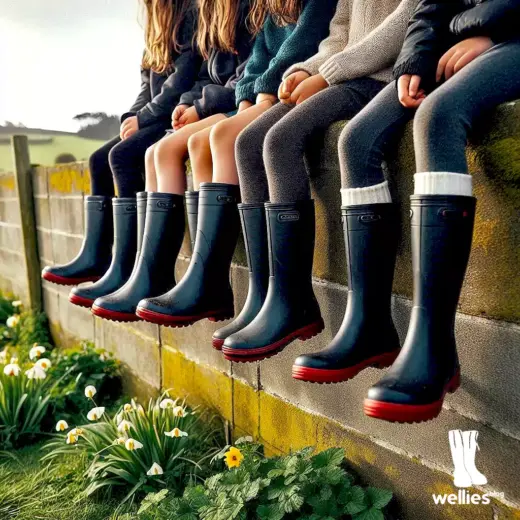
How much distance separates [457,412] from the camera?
5.09 ft

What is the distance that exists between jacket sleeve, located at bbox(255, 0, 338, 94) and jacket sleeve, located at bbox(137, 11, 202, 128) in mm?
884

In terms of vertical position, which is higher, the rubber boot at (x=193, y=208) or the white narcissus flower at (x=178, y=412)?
the rubber boot at (x=193, y=208)

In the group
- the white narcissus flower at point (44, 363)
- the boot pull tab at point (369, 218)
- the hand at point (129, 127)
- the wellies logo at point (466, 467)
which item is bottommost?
the white narcissus flower at point (44, 363)

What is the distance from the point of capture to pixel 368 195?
1.57m

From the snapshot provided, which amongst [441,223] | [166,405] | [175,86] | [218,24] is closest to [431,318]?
[441,223]

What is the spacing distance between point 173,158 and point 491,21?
4.40 ft

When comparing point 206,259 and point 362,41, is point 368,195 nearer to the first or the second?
point 362,41

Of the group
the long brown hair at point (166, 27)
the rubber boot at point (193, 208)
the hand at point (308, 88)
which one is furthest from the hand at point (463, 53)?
the long brown hair at point (166, 27)

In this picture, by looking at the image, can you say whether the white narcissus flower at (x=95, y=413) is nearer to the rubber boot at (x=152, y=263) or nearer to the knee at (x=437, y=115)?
the rubber boot at (x=152, y=263)

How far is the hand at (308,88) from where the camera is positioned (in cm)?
194

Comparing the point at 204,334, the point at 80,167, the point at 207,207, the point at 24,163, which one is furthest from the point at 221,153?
the point at 24,163

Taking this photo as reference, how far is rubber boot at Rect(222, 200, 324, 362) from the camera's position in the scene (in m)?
1.76

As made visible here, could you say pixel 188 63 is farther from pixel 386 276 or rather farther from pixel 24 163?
pixel 24 163

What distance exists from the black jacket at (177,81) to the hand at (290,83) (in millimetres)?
1059
